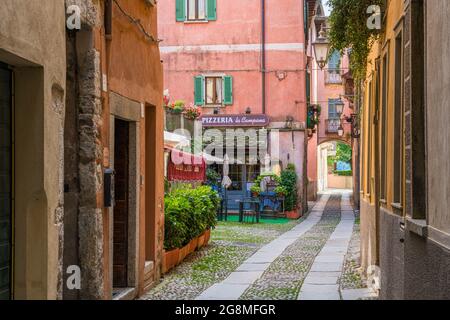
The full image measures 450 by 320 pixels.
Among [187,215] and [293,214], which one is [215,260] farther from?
[293,214]

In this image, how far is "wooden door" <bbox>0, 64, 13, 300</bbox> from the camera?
5.14 m

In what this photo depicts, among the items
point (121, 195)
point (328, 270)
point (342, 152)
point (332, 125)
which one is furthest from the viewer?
point (342, 152)

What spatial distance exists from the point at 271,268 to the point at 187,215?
1.78m

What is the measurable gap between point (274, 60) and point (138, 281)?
59.9 feet

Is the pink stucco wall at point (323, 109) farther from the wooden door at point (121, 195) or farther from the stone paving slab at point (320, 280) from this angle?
the wooden door at point (121, 195)

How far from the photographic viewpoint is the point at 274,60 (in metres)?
26.9

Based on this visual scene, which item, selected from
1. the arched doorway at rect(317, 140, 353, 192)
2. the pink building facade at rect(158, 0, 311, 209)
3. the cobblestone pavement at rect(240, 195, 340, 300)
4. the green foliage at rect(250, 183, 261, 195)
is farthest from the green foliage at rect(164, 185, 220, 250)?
the arched doorway at rect(317, 140, 353, 192)

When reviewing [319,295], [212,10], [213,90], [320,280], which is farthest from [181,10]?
[319,295]

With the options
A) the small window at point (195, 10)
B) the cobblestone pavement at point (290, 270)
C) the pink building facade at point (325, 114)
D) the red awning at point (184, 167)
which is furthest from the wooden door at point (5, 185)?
the pink building facade at point (325, 114)

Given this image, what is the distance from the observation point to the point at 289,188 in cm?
2588

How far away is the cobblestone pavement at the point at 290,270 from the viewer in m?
9.88

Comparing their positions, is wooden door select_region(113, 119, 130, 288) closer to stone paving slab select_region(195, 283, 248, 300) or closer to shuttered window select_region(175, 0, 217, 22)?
stone paving slab select_region(195, 283, 248, 300)

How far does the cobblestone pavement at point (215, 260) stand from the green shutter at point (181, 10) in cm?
852
